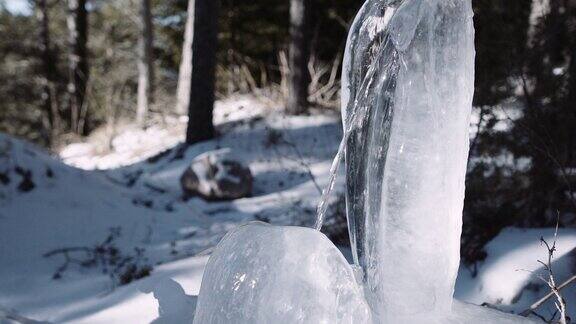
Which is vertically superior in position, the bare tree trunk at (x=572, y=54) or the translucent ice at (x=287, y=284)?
the bare tree trunk at (x=572, y=54)

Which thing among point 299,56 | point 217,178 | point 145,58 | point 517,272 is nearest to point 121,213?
point 217,178

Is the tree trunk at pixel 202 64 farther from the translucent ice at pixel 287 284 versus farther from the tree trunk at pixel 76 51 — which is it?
the translucent ice at pixel 287 284

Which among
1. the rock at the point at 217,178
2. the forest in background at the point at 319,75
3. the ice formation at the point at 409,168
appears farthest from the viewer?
the rock at the point at 217,178

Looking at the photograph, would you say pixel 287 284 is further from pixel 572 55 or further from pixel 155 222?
pixel 155 222

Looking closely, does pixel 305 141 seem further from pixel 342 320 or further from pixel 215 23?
pixel 342 320

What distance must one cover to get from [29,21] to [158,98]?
9.34 meters

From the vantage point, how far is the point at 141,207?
16.4 ft

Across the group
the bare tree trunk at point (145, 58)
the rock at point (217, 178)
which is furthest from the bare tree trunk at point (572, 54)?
the bare tree trunk at point (145, 58)

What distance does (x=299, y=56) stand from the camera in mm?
7355

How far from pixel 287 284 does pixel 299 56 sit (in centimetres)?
Result: 637

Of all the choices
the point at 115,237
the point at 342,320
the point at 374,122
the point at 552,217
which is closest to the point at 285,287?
the point at 342,320

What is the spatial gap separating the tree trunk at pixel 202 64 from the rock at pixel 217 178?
4.42ft

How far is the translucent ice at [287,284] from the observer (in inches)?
49.1

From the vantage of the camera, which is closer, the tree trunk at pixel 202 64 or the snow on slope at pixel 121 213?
the snow on slope at pixel 121 213
